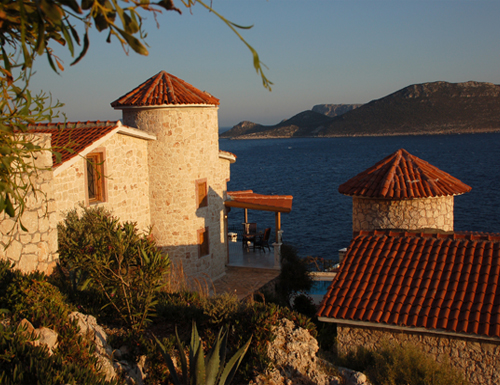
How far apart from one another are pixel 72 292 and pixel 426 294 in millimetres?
6995

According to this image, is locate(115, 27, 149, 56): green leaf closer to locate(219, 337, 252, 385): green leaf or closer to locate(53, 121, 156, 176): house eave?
locate(219, 337, 252, 385): green leaf

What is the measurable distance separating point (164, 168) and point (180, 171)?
1.98ft

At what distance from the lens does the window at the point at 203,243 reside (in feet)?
59.0

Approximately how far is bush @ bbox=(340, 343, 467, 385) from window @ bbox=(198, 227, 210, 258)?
973 cm

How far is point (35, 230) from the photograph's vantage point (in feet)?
30.0

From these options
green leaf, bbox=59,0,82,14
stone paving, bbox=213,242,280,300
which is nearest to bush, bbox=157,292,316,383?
green leaf, bbox=59,0,82,14

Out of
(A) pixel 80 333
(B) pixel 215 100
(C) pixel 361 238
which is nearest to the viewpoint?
(A) pixel 80 333

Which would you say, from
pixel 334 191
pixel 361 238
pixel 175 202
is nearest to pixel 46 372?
pixel 361 238

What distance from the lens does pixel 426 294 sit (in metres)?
9.61

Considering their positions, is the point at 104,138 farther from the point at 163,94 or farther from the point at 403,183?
the point at 403,183

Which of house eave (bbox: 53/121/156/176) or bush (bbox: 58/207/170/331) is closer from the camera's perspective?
bush (bbox: 58/207/170/331)

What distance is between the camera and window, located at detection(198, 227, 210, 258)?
59.0 ft

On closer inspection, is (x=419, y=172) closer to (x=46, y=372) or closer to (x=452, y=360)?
(x=452, y=360)

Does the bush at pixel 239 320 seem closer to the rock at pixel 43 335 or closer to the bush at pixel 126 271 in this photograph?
the bush at pixel 126 271
